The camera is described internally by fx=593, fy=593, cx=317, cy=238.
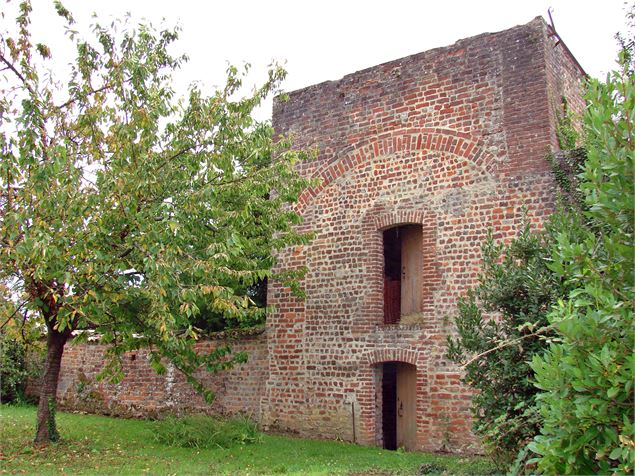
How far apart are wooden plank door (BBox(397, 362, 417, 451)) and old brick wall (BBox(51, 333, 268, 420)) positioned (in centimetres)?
294

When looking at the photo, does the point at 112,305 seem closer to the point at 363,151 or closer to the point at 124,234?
the point at 124,234

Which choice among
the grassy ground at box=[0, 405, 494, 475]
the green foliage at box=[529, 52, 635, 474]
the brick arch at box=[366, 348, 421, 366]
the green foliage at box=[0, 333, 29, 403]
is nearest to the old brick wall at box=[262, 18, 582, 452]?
the brick arch at box=[366, 348, 421, 366]

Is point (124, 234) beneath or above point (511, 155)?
beneath

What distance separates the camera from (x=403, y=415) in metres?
11.4

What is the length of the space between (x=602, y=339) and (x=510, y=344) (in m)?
2.80

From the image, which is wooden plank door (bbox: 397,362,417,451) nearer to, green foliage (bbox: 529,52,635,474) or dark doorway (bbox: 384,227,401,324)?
dark doorway (bbox: 384,227,401,324)

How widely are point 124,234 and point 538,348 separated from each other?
19.0 feet

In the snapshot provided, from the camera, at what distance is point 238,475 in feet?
26.7

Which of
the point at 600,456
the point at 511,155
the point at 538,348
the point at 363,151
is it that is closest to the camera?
the point at 600,456

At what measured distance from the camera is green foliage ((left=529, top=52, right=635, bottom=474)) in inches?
138

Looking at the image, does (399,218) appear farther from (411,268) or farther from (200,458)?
(200,458)

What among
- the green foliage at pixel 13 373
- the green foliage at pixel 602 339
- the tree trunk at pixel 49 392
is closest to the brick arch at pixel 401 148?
the tree trunk at pixel 49 392

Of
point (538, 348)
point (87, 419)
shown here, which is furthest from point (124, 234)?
point (87, 419)

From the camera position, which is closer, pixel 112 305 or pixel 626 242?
pixel 626 242
